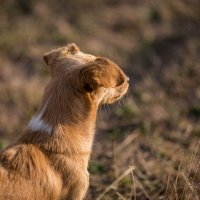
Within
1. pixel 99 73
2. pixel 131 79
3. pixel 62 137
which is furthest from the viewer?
pixel 131 79

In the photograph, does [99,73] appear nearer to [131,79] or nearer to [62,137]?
[62,137]

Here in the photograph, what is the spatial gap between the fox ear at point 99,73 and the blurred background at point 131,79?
3.64 feet

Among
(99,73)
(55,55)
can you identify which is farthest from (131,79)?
(99,73)

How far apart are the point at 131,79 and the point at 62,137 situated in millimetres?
5425

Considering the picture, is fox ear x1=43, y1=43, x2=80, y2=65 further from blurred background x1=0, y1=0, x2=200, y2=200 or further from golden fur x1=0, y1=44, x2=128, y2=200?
blurred background x1=0, y1=0, x2=200, y2=200

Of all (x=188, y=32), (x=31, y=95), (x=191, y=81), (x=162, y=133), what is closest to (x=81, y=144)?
(x=162, y=133)

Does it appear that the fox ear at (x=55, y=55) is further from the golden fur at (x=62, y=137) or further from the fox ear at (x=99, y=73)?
the fox ear at (x=99, y=73)

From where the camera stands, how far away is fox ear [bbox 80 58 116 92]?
5.64 metres

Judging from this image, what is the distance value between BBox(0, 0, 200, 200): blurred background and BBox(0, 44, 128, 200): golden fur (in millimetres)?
691

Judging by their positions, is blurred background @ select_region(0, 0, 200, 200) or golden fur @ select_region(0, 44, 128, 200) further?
blurred background @ select_region(0, 0, 200, 200)

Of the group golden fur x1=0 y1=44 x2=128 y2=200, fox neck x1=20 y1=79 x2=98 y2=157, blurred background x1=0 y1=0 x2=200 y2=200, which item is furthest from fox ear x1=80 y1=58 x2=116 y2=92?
blurred background x1=0 y1=0 x2=200 y2=200

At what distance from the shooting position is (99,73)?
5.64m

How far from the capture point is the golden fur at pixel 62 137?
567cm

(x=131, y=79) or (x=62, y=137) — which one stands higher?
(x=62, y=137)
